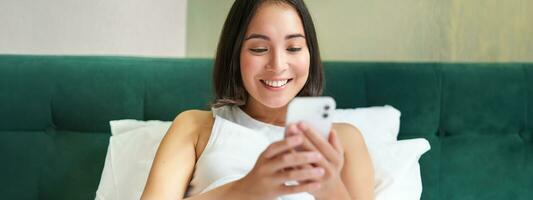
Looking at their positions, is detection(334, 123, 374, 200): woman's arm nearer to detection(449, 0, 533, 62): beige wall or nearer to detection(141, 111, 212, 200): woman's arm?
detection(141, 111, 212, 200): woman's arm

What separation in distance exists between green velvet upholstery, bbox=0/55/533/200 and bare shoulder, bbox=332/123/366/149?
0.45 meters

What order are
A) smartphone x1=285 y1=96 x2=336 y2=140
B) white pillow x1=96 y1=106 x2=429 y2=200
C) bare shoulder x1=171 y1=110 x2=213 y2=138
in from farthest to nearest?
white pillow x1=96 y1=106 x2=429 y2=200, bare shoulder x1=171 y1=110 x2=213 y2=138, smartphone x1=285 y1=96 x2=336 y2=140

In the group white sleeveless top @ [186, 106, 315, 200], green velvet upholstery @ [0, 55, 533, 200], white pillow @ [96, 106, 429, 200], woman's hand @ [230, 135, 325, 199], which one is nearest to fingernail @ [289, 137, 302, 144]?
woman's hand @ [230, 135, 325, 199]

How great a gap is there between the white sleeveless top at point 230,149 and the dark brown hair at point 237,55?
48 mm

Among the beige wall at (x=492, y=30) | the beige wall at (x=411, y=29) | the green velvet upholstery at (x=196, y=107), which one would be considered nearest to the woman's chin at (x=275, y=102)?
the green velvet upholstery at (x=196, y=107)

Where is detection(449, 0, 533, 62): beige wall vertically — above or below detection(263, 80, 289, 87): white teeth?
above

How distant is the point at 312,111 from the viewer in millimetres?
1179

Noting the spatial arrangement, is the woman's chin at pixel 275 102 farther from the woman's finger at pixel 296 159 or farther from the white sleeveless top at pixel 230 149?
the woman's finger at pixel 296 159

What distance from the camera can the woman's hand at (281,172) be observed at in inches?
46.9

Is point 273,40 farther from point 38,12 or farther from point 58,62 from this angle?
point 38,12

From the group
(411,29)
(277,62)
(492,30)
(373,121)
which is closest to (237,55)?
(277,62)

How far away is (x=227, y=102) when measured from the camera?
5.65ft

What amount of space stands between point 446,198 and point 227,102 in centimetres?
80

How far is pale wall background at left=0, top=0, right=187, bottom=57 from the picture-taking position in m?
2.31
